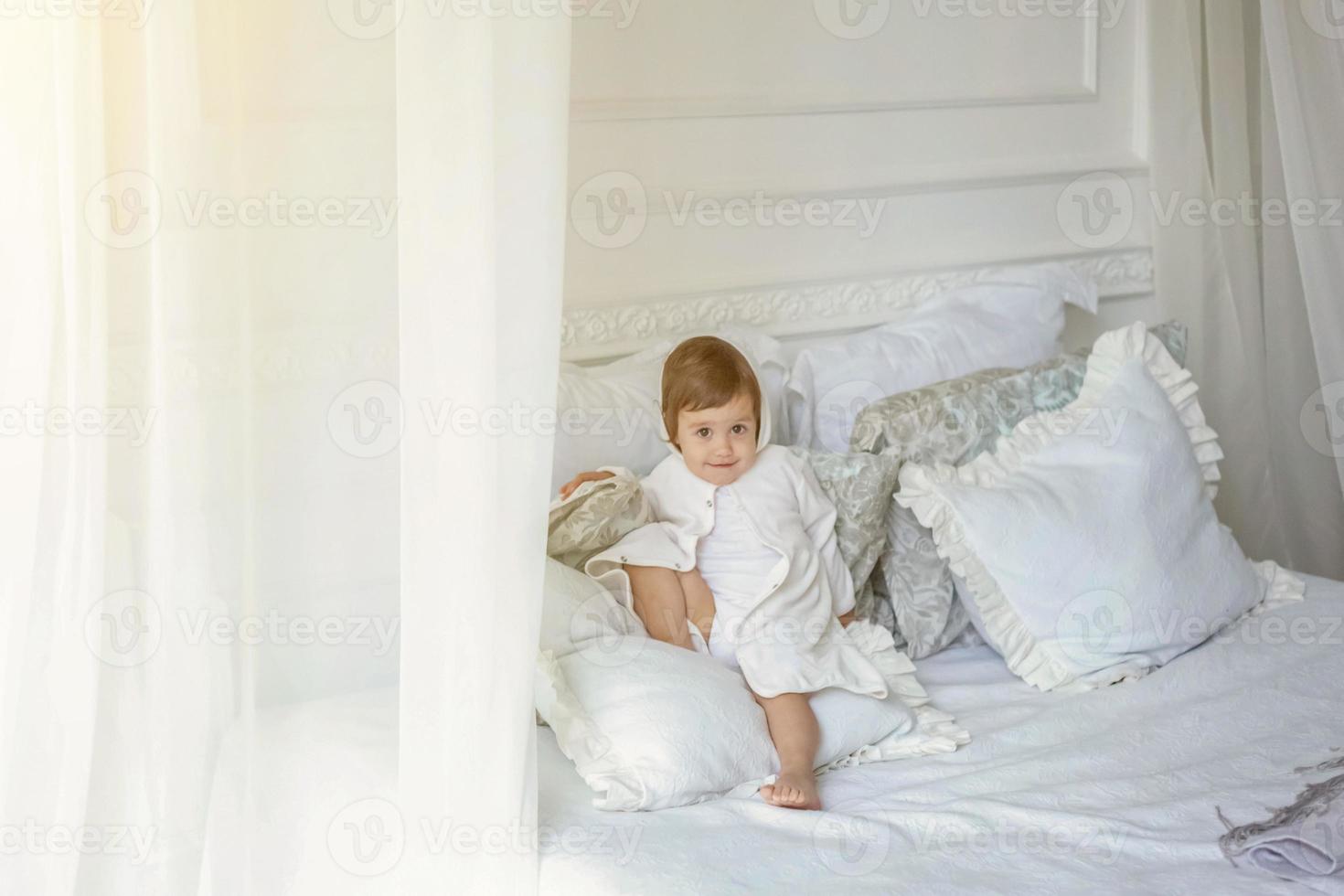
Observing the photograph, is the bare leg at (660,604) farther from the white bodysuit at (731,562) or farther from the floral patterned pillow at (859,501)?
the floral patterned pillow at (859,501)

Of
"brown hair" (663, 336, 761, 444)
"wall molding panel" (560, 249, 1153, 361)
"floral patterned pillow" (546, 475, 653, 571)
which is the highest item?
"wall molding panel" (560, 249, 1153, 361)

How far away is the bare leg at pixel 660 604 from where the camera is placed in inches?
72.9

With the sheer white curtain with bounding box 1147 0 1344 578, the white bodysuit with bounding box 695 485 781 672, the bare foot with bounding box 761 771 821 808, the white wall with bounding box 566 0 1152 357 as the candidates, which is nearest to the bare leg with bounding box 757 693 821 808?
the bare foot with bounding box 761 771 821 808

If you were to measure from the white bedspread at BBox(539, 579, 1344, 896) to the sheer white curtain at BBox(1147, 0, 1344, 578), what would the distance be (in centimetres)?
63

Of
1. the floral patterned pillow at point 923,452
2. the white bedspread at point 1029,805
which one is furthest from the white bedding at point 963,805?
the floral patterned pillow at point 923,452

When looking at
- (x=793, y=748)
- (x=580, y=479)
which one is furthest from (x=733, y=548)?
(x=793, y=748)

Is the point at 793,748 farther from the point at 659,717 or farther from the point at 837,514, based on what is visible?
the point at 837,514

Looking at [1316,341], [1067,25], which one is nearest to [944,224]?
[1067,25]

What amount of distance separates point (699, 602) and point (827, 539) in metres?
0.23

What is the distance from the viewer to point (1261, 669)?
197 centimetres

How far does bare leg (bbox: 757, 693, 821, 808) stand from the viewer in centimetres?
158

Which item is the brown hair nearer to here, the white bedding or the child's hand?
the child's hand

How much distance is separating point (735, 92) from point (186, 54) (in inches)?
45.8

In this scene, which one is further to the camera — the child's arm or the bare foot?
the child's arm
